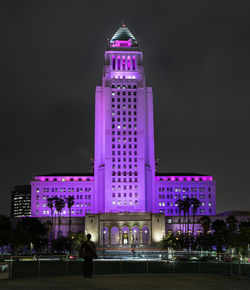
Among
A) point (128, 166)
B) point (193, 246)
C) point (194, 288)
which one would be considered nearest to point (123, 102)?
point (128, 166)

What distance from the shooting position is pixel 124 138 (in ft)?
497

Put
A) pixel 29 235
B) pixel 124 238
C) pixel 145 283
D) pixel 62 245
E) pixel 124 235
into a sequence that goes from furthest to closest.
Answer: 1. pixel 124 235
2. pixel 124 238
3. pixel 62 245
4. pixel 29 235
5. pixel 145 283

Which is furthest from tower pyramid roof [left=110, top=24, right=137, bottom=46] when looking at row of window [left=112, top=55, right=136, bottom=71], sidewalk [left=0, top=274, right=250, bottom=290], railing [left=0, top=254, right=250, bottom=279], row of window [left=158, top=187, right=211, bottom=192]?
sidewalk [left=0, top=274, right=250, bottom=290]

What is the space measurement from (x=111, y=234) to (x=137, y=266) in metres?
109

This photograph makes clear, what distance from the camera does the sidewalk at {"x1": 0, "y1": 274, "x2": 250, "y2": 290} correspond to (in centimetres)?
2245

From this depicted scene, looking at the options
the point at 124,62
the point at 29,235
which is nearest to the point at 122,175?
the point at 124,62

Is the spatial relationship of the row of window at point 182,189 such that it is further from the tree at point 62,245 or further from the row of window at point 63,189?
the tree at point 62,245

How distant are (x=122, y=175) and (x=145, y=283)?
125670 mm

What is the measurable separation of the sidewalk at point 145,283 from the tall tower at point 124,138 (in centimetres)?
12009

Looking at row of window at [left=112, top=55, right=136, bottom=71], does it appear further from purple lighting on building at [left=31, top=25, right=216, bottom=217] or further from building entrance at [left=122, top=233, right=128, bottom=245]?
building entrance at [left=122, top=233, right=128, bottom=245]

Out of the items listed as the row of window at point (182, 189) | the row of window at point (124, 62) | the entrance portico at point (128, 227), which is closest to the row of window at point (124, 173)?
the entrance portico at point (128, 227)

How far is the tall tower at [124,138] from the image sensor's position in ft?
490

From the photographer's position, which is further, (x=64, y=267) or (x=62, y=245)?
(x=62, y=245)

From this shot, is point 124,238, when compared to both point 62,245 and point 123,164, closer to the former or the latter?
point 123,164
